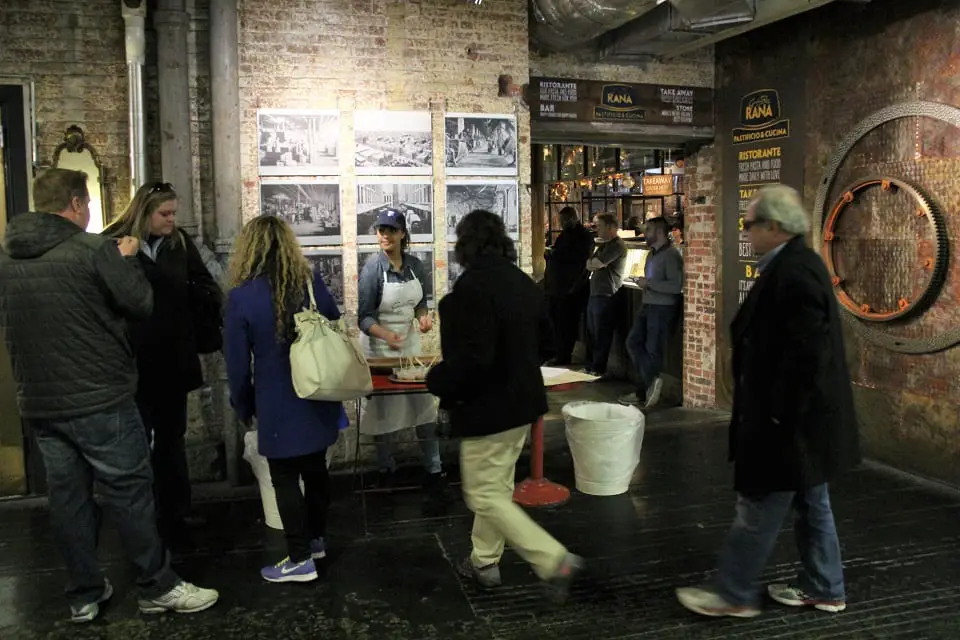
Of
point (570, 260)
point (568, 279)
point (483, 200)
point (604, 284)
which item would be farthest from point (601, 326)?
point (483, 200)

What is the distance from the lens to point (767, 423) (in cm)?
339

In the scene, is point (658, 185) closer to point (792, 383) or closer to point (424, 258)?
point (424, 258)

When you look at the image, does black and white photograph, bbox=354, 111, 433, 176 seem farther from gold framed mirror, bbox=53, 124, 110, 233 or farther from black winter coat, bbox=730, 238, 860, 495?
black winter coat, bbox=730, 238, 860, 495

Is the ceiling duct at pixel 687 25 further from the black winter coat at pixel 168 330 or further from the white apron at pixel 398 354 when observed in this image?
the black winter coat at pixel 168 330

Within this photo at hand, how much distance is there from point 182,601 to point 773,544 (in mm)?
2544

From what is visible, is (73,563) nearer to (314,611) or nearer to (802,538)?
(314,611)

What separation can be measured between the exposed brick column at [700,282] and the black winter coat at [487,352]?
4.16 m

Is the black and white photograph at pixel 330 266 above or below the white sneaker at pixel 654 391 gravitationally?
above

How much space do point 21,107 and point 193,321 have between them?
1942 millimetres

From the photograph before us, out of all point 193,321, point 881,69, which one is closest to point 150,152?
point 193,321

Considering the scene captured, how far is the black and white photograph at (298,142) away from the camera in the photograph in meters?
5.58

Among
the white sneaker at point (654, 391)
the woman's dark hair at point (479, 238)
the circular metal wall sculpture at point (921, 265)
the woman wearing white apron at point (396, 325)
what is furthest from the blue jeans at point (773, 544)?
the white sneaker at point (654, 391)

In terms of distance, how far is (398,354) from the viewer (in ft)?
17.8

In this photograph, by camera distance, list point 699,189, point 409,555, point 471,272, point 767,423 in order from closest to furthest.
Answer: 1. point 767,423
2. point 471,272
3. point 409,555
4. point 699,189
